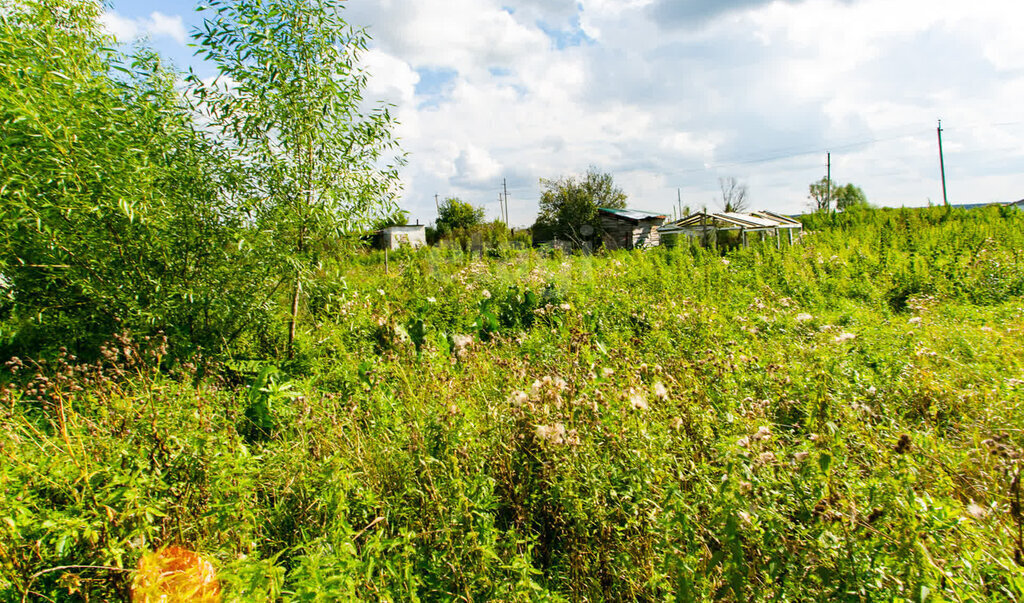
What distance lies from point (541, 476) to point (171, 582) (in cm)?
148

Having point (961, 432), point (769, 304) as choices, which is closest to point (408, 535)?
point (961, 432)

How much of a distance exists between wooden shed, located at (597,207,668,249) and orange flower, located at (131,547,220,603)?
1131 inches

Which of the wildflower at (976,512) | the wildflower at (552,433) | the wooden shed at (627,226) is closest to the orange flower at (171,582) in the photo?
the wildflower at (552,433)

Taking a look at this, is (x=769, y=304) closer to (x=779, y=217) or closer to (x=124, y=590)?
(x=124, y=590)

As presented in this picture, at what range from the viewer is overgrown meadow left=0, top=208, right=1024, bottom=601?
5.33 feet

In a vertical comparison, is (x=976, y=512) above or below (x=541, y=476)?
above

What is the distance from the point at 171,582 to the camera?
60.9 inches

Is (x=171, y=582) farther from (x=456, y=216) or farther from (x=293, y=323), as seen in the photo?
(x=456, y=216)

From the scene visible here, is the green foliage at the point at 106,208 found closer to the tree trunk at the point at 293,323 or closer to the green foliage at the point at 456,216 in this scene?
the tree trunk at the point at 293,323

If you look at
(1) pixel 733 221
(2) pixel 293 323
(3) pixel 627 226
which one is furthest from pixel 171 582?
(3) pixel 627 226

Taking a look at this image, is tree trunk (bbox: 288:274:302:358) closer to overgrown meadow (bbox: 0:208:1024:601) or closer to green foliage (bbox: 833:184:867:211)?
overgrown meadow (bbox: 0:208:1024:601)

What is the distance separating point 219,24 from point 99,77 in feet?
3.26

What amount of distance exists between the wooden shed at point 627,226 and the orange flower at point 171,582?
94.3ft

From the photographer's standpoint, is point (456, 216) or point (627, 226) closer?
point (627, 226)
